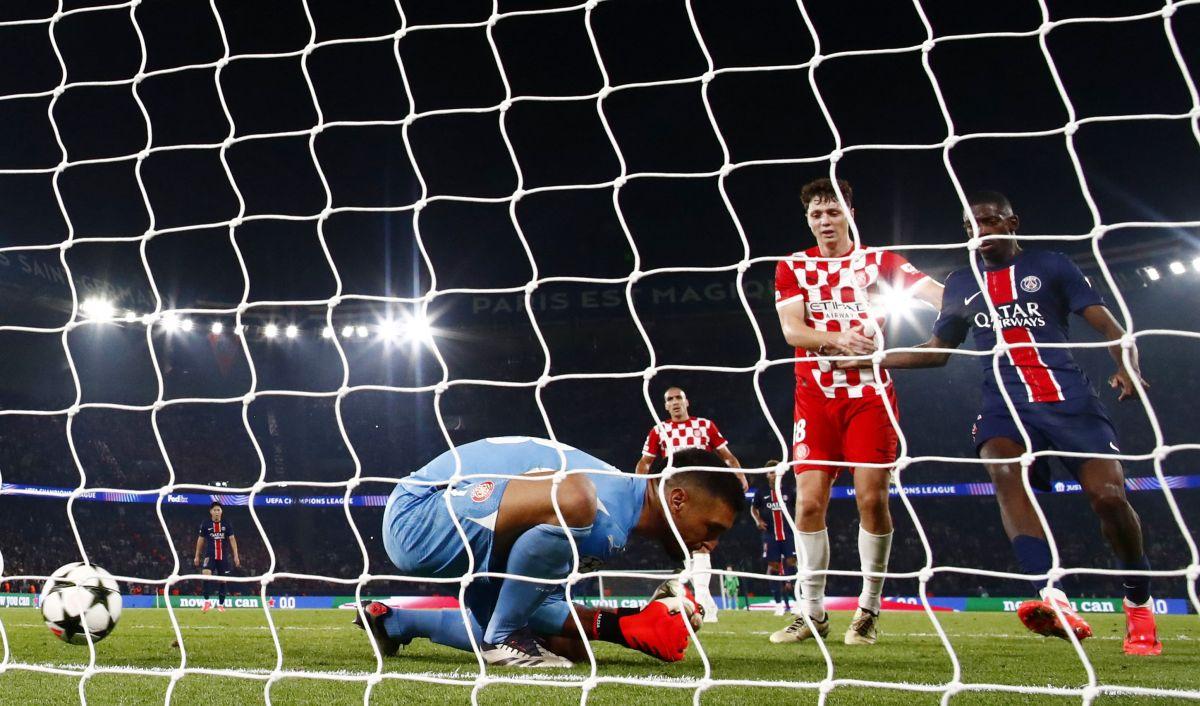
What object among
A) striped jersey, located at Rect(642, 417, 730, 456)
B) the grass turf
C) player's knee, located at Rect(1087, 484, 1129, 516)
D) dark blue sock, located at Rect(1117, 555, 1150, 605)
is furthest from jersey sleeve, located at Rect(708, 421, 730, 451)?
player's knee, located at Rect(1087, 484, 1129, 516)

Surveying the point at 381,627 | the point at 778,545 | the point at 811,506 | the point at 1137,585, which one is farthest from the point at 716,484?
the point at 778,545

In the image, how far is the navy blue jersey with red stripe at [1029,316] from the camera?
12.7ft

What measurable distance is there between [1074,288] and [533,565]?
2569 millimetres

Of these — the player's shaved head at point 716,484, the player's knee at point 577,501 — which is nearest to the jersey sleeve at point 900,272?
the player's shaved head at point 716,484

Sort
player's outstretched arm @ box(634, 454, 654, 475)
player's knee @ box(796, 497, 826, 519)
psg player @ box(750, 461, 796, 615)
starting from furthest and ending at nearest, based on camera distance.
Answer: psg player @ box(750, 461, 796, 615)
player's outstretched arm @ box(634, 454, 654, 475)
player's knee @ box(796, 497, 826, 519)

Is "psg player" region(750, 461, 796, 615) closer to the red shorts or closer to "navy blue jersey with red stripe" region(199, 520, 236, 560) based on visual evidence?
the red shorts

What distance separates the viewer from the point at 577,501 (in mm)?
2959

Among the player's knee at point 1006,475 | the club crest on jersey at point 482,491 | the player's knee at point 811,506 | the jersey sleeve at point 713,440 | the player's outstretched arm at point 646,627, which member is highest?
the club crest on jersey at point 482,491

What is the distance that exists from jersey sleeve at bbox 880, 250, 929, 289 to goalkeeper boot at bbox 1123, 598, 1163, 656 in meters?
1.62

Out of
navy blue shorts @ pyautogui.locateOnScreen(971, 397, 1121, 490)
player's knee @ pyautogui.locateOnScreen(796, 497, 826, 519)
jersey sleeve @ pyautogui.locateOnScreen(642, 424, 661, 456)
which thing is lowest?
jersey sleeve @ pyautogui.locateOnScreen(642, 424, 661, 456)

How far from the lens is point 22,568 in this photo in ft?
66.9

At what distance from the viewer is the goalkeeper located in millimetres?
3111

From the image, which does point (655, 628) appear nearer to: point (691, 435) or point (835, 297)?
point (835, 297)

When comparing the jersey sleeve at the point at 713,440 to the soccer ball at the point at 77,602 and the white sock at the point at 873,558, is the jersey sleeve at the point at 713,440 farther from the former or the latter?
the soccer ball at the point at 77,602
